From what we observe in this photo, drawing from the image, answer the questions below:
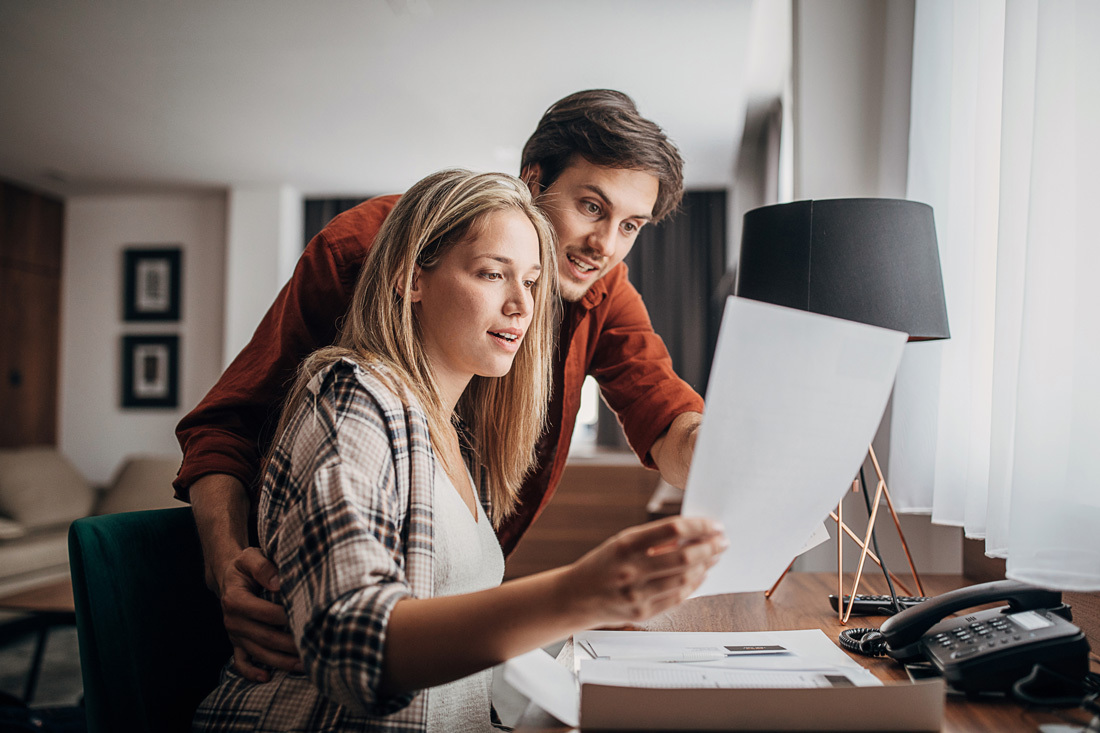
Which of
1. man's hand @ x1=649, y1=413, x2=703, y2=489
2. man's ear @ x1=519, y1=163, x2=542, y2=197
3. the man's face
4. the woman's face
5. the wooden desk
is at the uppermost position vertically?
man's ear @ x1=519, y1=163, x2=542, y2=197

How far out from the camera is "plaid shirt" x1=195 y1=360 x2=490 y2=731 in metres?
0.57

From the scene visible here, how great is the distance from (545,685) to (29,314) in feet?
19.2

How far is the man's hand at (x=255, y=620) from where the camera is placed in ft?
2.44

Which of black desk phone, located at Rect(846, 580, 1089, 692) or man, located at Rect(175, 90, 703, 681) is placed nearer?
black desk phone, located at Rect(846, 580, 1089, 692)

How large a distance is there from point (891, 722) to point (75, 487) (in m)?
5.33

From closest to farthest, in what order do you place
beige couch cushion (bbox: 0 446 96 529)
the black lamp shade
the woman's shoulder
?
the woman's shoulder
the black lamp shade
beige couch cushion (bbox: 0 446 96 529)

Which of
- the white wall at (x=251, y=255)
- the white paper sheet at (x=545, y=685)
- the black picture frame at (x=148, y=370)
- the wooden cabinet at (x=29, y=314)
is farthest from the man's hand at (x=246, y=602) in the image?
the wooden cabinet at (x=29, y=314)

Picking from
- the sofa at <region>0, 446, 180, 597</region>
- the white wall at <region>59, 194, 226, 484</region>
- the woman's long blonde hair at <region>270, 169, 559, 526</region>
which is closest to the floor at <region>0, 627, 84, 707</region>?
the sofa at <region>0, 446, 180, 597</region>

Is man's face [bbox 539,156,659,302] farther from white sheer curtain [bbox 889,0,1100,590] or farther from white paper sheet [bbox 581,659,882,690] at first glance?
white paper sheet [bbox 581,659,882,690]

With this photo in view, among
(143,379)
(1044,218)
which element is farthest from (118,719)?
(143,379)

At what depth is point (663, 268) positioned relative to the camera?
4973 mm

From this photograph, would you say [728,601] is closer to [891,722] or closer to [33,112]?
[891,722]

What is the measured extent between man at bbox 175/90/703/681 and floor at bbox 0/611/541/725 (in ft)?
5.29

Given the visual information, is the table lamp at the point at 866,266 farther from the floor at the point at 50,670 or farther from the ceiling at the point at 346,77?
the floor at the point at 50,670
